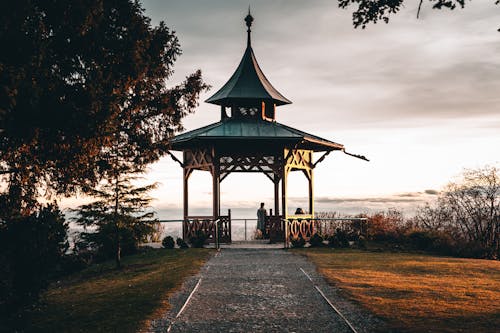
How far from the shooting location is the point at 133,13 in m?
15.0

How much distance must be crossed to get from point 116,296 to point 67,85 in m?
5.21

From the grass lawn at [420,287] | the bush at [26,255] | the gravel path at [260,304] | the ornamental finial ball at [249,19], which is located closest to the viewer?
the gravel path at [260,304]

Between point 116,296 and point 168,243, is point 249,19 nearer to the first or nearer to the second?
point 168,243

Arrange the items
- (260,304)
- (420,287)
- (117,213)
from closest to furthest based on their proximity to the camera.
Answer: (260,304)
(420,287)
(117,213)

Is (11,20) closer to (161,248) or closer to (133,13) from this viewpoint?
(133,13)

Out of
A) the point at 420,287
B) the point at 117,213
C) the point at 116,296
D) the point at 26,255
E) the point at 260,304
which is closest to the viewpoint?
the point at 260,304

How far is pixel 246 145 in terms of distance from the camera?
22859 millimetres

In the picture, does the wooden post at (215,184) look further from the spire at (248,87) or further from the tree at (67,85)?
the tree at (67,85)

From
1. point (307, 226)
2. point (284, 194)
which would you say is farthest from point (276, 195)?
point (284, 194)

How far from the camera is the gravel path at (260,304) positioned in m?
9.46

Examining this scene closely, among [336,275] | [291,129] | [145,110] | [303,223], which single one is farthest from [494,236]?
[145,110]

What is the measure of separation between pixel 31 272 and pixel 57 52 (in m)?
5.44

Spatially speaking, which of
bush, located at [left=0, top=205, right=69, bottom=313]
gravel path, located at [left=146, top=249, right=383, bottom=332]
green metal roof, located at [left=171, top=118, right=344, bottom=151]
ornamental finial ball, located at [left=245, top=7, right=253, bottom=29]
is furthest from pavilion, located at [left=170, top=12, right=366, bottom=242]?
bush, located at [left=0, top=205, right=69, bottom=313]

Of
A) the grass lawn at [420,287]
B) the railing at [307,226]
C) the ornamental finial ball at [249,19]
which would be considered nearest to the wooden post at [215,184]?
the railing at [307,226]
